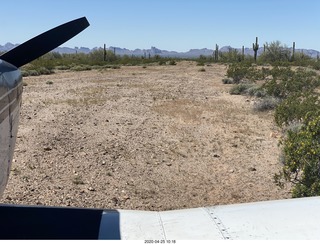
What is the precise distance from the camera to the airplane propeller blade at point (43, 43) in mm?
3373

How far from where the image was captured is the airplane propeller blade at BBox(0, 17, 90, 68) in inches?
133

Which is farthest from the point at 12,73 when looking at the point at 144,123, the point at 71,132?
the point at 144,123

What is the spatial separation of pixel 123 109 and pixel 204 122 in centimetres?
305

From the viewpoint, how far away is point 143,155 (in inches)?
300

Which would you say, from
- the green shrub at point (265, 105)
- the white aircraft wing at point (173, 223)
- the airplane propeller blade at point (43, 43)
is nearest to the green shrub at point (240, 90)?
the green shrub at point (265, 105)

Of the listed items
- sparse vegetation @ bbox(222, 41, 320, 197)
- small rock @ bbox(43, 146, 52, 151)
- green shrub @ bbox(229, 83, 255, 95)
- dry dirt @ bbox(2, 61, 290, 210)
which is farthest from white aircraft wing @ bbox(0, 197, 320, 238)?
green shrub @ bbox(229, 83, 255, 95)

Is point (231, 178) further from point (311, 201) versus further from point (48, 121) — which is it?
point (48, 121)

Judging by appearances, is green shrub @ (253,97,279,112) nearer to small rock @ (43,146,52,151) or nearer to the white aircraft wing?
small rock @ (43,146,52,151)

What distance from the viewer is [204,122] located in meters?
10.5

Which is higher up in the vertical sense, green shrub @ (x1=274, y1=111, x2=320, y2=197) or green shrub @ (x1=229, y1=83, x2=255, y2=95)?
green shrub @ (x1=274, y1=111, x2=320, y2=197)

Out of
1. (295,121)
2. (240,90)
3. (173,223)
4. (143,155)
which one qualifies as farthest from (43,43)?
(240,90)

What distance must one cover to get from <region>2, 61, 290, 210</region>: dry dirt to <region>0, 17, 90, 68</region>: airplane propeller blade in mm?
2486

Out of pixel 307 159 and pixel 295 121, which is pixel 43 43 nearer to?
pixel 307 159

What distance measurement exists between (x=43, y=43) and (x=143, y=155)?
14.3 feet
